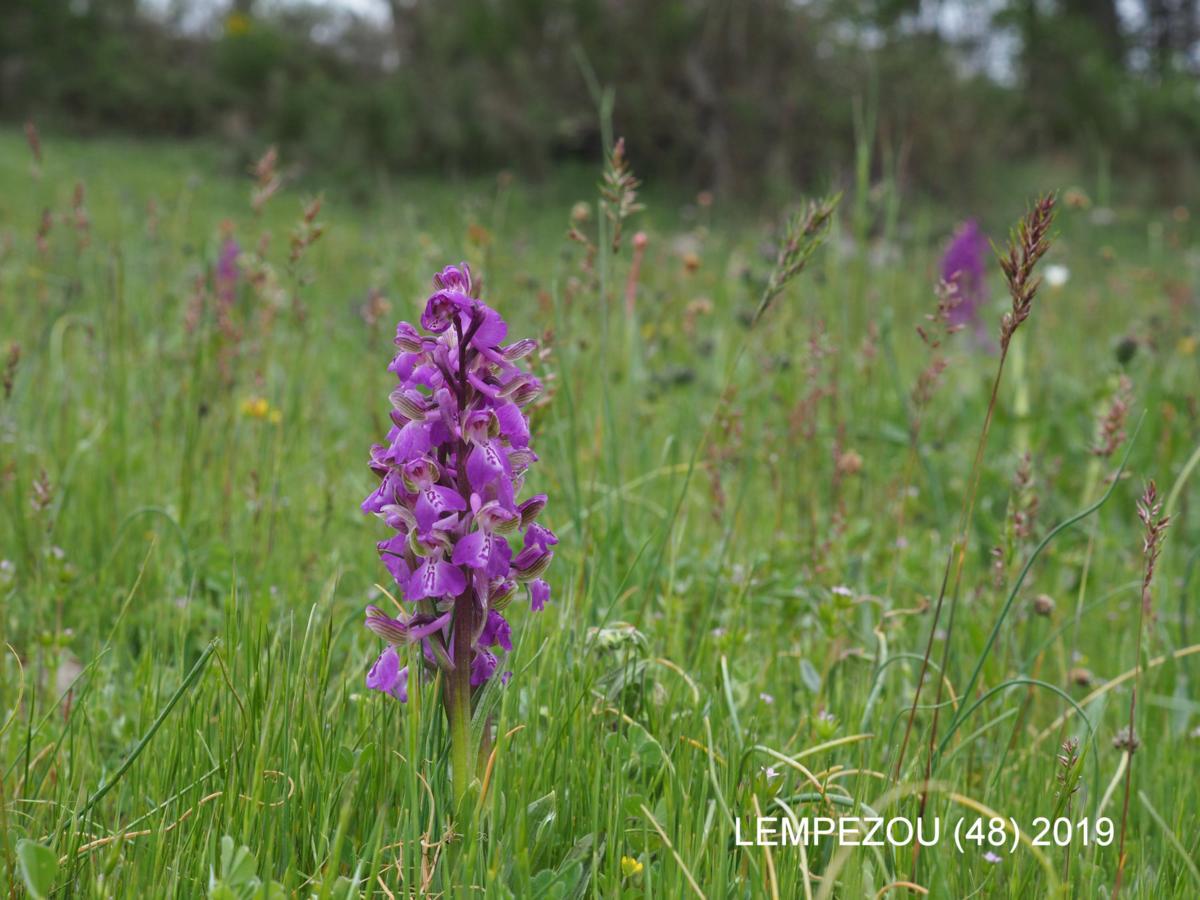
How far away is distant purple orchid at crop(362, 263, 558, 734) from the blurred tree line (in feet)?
34.5

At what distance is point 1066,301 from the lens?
22.9 feet

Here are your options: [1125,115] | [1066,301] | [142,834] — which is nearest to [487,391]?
[142,834]

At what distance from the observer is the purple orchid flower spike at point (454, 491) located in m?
1.19

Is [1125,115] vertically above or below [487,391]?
above

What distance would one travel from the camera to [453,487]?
1.23 meters

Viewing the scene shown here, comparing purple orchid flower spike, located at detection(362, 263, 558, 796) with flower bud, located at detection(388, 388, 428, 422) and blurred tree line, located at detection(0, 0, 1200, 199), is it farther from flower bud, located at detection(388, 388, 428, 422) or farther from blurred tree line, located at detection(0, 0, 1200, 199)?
blurred tree line, located at detection(0, 0, 1200, 199)

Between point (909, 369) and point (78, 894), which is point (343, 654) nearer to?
point (78, 894)

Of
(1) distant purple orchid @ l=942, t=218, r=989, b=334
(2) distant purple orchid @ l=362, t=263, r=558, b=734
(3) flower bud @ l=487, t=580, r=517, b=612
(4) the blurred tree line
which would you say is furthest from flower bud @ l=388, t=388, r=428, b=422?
(4) the blurred tree line

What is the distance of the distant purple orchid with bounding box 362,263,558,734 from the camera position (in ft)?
3.90

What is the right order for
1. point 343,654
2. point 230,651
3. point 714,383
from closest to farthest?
1. point 230,651
2. point 343,654
3. point 714,383

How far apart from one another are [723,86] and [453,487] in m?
14.1

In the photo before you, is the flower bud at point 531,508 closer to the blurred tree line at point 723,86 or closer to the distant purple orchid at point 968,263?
the distant purple orchid at point 968,263

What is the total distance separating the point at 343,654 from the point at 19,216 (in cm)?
871

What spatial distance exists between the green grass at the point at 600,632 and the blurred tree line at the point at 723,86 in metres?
8.44
